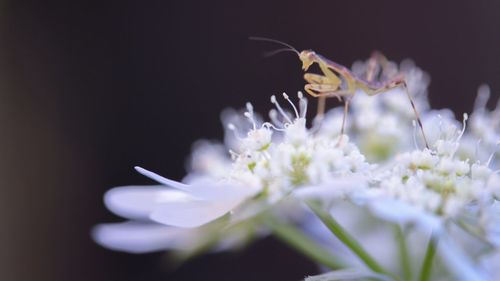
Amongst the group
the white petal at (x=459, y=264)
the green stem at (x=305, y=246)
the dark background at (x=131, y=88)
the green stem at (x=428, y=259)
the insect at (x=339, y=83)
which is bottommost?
the white petal at (x=459, y=264)

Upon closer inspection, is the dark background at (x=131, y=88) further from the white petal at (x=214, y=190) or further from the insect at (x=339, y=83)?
the white petal at (x=214, y=190)

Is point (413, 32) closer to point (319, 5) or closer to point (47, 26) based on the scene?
point (319, 5)

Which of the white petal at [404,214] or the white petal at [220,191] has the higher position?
the white petal at [220,191]

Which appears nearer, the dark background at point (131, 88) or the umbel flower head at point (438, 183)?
the umbel flower head at point (438, 183)

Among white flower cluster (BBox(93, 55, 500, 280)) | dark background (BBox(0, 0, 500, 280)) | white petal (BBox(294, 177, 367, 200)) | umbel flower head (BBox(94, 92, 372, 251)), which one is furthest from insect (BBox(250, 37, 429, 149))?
dark background (BBox(0, 0, 500, 280))

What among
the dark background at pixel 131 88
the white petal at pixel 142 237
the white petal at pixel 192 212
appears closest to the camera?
the white petal at pixel 192 212

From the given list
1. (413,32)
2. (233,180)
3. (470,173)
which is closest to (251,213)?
(233,180)

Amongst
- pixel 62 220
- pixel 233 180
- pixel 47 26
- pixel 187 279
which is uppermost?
pixel 47 26

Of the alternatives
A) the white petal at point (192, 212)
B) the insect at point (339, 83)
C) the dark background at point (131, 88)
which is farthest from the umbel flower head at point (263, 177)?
the dark background at point (131, 88)
